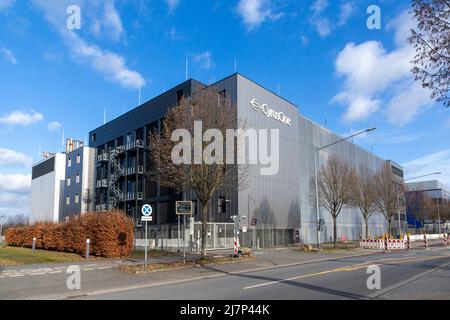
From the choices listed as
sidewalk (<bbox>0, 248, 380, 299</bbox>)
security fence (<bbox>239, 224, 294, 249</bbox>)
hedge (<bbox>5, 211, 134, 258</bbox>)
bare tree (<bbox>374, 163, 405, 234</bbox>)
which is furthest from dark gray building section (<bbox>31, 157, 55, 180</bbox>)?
sidewalk (<bbox>0, 248, 380, 299</bbox>)

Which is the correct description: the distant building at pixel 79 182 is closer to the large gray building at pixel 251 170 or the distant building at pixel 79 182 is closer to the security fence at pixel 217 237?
the large gray building at pixel 251 170

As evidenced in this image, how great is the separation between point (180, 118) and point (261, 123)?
22714mm

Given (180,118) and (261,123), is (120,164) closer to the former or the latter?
(261,123)

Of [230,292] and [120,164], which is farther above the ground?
[120,164]

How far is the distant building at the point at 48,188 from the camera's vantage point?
238 ft

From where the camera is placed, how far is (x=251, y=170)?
131ft

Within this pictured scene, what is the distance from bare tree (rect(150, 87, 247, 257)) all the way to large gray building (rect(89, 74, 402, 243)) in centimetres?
1353

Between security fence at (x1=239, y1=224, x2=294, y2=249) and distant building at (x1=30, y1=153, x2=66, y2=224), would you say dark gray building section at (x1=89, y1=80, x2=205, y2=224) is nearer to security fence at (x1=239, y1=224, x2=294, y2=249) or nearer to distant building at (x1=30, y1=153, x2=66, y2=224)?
security fence at (x1=239, y1=224, x2=294, y2=249)

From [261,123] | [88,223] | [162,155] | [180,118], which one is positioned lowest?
[88,223]

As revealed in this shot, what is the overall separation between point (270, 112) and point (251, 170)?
29.2ft

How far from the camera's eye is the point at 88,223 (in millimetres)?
25969

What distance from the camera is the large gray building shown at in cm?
4172
